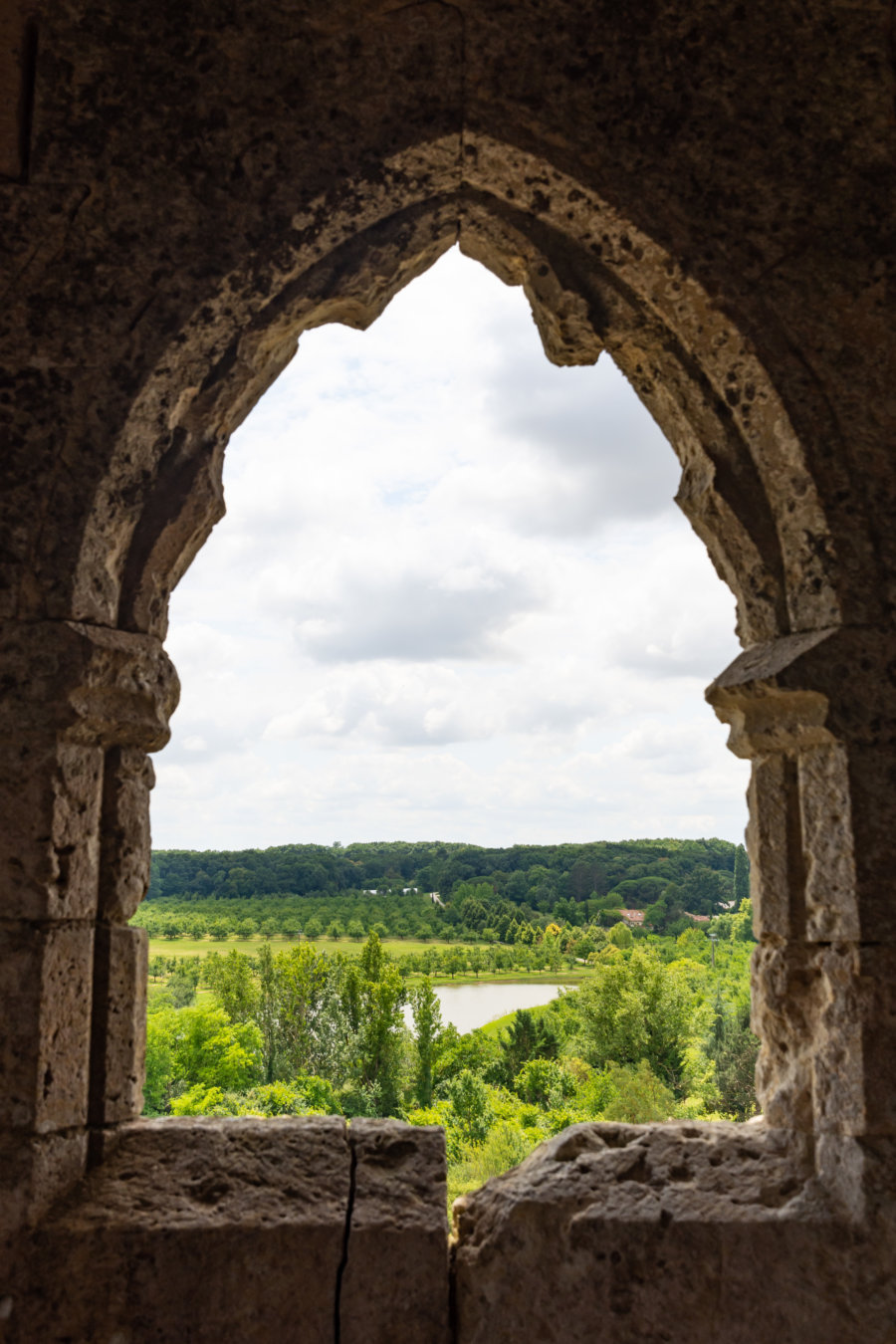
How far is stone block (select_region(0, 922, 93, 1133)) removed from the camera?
6.08 ft

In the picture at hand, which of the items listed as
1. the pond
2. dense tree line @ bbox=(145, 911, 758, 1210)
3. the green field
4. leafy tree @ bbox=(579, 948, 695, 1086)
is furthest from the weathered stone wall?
the green field

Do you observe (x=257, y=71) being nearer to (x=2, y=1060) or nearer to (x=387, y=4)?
(x=387, y=4)

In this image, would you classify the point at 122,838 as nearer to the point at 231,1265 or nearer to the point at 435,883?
the point at 231,1265

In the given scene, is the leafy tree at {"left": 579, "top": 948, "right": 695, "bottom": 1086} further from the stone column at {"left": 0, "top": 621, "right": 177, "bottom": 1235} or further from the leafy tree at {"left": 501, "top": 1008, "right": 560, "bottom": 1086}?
the stone column at {"left": 0, "top": 621, "right": 177, "bottom": 1235}

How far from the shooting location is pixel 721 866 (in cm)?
2214

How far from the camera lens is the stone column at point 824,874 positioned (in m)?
1.98

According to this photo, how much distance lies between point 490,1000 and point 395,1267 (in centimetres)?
2808

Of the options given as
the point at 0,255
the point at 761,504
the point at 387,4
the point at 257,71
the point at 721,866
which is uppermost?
the point at 387,4

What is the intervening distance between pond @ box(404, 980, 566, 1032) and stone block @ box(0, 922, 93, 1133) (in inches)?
977

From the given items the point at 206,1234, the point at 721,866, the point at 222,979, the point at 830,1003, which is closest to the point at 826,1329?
the point at 830,1003

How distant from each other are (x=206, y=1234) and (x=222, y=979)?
25009 millimetres

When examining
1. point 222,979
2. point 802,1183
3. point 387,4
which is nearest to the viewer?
point 802,1183

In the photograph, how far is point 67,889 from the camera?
77.1 inches

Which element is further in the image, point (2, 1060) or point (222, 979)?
point (222, 979)
